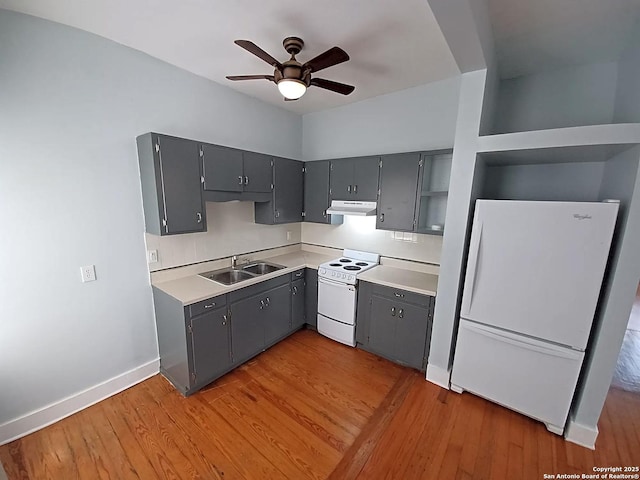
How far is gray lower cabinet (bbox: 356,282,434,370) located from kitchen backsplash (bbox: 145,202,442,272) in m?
0.60

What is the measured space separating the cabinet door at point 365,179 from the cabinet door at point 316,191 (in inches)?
15.2

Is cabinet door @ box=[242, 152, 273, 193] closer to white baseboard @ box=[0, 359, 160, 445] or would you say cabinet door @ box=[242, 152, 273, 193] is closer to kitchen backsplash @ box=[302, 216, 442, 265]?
kitchen backsplash @ box=[302, 216, 442, 265]

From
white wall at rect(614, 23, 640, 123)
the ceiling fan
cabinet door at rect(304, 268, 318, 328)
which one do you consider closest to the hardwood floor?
cabinet door at rect(304, 268, 318, 328)

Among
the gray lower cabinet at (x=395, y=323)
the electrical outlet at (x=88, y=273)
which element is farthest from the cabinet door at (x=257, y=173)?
the gray lower cabinet at (x=395, y=323)

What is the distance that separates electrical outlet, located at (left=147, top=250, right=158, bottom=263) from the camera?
2309mm

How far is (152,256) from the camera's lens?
233 centimetres

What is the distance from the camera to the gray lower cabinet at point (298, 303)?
305 cm

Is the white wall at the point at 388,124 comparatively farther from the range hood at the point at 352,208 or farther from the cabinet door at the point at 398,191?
the range hood at the point at 352,208

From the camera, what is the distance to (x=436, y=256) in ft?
9.09

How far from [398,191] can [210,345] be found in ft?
7.72

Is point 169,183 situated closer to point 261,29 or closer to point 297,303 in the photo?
point 261,29

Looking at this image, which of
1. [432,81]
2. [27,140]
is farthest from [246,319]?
[432,81]

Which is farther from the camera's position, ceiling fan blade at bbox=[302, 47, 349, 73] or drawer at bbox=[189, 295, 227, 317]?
drawer at bbox=[189, 295, 227, 317]

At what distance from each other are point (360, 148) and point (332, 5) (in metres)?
1.74
